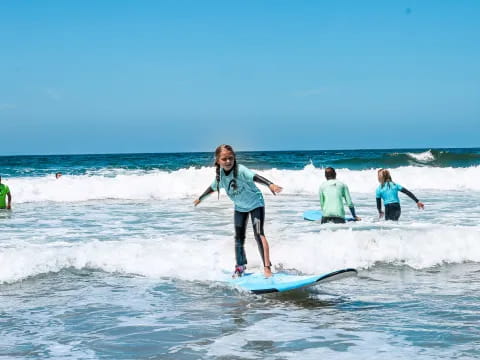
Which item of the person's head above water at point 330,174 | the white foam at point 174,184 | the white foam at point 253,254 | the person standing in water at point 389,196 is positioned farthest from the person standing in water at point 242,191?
the white foam at point 174,184

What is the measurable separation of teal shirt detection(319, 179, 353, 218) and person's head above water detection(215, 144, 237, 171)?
148 inches

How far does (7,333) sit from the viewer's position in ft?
17.0

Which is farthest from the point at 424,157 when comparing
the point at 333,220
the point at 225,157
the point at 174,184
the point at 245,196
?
the point at 225,157

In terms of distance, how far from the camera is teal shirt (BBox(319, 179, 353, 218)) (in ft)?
32.6

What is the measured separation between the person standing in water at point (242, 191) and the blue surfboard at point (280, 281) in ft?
0.49

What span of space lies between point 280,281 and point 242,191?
3.59 ft

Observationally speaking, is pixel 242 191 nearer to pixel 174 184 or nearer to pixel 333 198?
pixel 333 198

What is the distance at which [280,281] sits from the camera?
661 cm

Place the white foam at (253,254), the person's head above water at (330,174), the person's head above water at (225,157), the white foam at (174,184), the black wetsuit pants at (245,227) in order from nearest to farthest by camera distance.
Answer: the person's head above water at (225,157) < the black wetsuit pants at (245,227) < the white foam at (253,254) < the person's head above water at (330,174) < the white foam at (174,184)

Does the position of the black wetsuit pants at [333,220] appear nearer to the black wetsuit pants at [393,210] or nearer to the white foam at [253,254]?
the white foam at [253,254]

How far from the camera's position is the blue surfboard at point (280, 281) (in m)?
6.19

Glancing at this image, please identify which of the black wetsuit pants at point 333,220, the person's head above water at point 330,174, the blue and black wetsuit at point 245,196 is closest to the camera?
the blue and black wetsuit at point 245,196

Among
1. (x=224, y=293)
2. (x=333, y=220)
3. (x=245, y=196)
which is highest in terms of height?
(x=245, y=196)

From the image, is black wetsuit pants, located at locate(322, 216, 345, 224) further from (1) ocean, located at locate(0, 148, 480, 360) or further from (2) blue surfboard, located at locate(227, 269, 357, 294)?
(2) blue surfboard, located at locate(227, 269, 357, 294)
